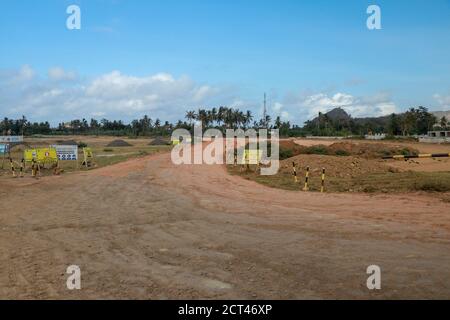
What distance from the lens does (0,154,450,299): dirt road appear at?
6.19 m

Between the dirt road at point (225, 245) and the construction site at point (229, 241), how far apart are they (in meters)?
0.02

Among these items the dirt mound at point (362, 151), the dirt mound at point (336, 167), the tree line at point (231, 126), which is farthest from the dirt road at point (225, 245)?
the tree line at point (231, 126)

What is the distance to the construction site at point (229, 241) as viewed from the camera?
6203mm

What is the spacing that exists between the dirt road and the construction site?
0.08 feet

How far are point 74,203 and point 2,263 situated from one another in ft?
23.4

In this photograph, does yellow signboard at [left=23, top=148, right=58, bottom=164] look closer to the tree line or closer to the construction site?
the construction site

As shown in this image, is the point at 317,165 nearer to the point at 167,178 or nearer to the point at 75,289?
the point at 167,178

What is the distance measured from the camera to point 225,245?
865cm

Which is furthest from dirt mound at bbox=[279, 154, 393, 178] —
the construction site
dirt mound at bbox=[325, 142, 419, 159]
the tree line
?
the tree line

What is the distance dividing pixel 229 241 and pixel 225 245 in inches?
14.5

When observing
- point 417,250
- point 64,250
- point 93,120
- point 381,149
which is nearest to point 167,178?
point 64,250

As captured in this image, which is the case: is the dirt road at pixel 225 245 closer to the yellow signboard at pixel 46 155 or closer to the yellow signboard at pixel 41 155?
the yellow signboard at pixel 41 155

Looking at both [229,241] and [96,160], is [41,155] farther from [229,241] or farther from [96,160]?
[229,241]
